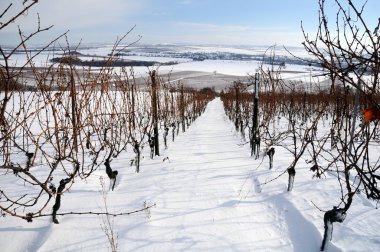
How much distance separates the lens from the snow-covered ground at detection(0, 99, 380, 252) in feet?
9.18

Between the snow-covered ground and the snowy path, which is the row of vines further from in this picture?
the snowy path

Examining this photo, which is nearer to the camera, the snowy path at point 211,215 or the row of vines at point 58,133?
the row of vines at point 58,133

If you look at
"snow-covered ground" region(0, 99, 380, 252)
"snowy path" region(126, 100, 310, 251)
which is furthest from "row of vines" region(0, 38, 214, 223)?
"snowy path" region(126, 100, 310, 251)

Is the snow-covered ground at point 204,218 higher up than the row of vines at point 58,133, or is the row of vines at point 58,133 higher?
the row of vines at point 58,133

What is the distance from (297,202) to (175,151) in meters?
4.08

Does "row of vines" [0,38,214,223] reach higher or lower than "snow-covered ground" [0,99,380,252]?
higher

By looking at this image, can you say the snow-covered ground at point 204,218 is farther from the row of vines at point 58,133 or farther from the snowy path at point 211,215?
the row of vines at point 58,133

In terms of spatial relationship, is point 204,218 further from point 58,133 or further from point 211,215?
point 58,133

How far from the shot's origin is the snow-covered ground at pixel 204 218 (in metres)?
2.80

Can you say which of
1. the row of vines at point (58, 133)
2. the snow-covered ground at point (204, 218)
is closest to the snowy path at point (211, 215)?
the snow-covered ground at point (204, 218)

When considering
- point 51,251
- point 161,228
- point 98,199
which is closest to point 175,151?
point 98,199

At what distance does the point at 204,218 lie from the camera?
334 centimetres

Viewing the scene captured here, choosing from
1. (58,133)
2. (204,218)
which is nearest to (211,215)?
(204,218)

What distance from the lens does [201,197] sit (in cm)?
397
